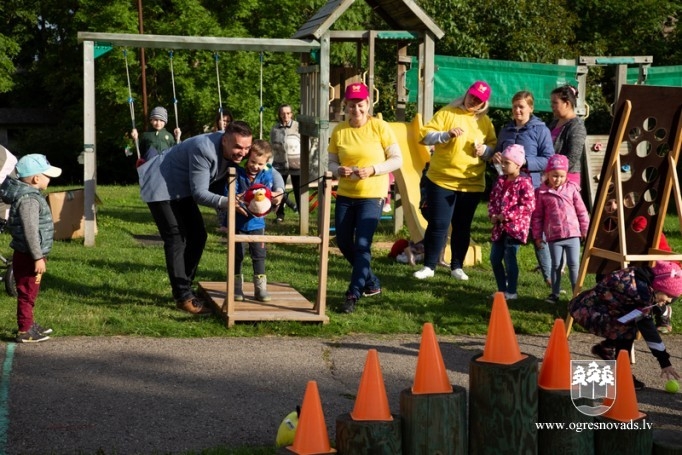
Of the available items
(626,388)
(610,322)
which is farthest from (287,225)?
(626,388)

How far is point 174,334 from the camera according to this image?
7488mm

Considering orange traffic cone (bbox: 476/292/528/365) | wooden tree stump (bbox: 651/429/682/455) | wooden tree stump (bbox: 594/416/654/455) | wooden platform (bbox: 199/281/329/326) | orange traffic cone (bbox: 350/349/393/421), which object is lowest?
wooden platform (bbox: 199/281/329/326)

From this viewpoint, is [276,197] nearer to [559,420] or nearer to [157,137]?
[559,420]

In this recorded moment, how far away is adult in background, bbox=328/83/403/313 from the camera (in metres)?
8.46

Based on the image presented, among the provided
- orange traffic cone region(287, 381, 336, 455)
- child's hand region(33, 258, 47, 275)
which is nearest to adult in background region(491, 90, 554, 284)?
child's hand region(33, 258, 47, 275)

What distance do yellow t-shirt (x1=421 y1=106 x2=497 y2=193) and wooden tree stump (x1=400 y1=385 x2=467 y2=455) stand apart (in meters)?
5.65

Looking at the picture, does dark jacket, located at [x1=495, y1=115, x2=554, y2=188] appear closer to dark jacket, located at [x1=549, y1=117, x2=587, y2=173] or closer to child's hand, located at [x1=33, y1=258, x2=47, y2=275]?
dark jacket, located at [x1=549, y1=117, x2=587, y2=173]

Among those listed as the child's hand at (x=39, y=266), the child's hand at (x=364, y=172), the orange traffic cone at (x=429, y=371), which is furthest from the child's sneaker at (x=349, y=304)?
the orange traffic cone at (x=429, y=371)

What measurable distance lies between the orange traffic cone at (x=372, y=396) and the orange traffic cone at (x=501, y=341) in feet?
1.79

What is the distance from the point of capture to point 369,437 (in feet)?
13.4

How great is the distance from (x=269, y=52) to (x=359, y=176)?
1494 cm

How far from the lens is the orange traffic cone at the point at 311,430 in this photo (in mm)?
4066

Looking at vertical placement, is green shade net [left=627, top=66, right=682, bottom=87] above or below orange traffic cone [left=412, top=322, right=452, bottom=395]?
above

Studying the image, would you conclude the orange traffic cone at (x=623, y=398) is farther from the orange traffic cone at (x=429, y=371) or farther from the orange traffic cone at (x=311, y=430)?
the orange traffic cone at (x=311, y=430)
